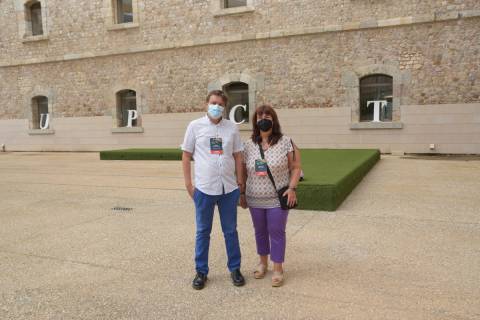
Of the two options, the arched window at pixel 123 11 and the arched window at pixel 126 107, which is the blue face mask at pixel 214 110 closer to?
the arched window at pixel 126 107

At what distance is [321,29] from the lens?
1376cm

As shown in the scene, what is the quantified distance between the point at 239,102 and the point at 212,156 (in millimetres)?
12077

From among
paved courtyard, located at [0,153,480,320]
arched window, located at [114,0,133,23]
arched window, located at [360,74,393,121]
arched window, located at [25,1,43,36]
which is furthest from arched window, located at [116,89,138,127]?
paved courtyard, located at [0,153,480,320]

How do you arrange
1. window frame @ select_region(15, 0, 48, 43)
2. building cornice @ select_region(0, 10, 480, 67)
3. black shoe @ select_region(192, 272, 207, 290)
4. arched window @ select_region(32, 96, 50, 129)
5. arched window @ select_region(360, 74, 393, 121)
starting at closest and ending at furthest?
black shoe @ select_region(192, 272, 207, 290)
building cornice @ select_region(0, 10, 480, 67)
arched window @ select_region(360, 74, 393, 121)
window frame @ select_region(15, 0, 48, 43)
arched window @ select_region(32, 96, 50, 129)

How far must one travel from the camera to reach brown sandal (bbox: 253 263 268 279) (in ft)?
11.7

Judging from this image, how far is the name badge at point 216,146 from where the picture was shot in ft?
11.1

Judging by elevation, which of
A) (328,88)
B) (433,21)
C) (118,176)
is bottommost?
(118,176)

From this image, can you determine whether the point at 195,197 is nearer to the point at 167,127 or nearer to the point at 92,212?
the point at 92,212

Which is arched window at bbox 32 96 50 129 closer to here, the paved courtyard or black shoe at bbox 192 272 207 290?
the paved courtyard

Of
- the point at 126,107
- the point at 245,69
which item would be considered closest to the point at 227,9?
the point at 245,69

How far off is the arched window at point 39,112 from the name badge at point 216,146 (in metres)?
17.5

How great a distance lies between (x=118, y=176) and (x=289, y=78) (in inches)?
278

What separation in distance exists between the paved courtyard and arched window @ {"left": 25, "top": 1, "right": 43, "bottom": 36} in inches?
541

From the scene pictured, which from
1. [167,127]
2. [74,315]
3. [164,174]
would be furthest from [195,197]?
[167,127]
